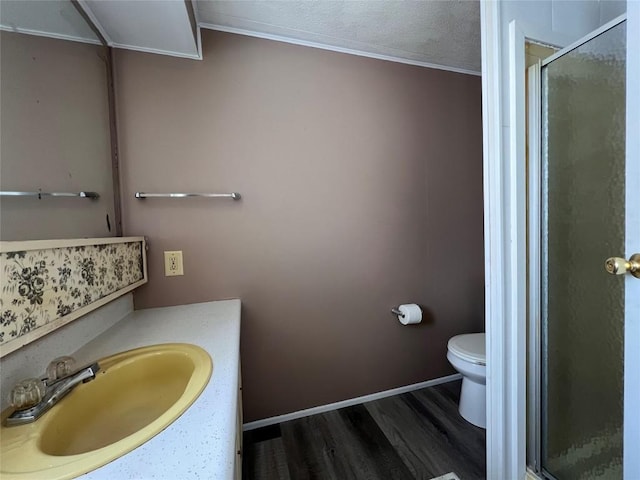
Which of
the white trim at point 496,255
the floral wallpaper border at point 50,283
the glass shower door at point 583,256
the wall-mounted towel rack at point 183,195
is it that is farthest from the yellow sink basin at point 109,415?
the glass shower door at point 583,256

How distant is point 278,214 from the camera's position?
4.95 feet

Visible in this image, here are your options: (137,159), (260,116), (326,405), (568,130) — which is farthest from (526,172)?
(137,159)

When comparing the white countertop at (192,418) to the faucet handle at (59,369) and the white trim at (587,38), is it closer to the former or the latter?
the faucet handle at (59,369)

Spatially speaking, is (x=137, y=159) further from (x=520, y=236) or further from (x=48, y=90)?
(x=520, y=236)

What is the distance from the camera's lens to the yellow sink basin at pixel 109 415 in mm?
442

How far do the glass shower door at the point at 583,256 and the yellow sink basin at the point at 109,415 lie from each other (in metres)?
1.35

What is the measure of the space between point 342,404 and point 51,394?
4.96ft

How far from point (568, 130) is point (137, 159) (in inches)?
76.6

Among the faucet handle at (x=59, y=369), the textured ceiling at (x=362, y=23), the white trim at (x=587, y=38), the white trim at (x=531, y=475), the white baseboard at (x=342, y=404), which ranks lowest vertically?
the white baseboard at (x=342, y=404)

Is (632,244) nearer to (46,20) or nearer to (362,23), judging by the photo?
(362,23)

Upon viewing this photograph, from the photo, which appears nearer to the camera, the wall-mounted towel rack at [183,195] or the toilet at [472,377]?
the wall-mounted towel rack at [183,195]

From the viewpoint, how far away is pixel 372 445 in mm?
1369

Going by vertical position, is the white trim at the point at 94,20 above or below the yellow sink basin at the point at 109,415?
above

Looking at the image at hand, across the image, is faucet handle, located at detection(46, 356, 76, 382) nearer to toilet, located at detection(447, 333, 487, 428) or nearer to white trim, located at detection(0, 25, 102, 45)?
white trim, located at detection(0, 25, 102, 45)
